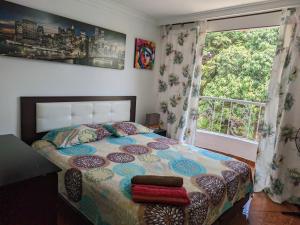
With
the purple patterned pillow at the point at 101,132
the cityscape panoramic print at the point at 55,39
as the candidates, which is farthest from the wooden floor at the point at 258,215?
the cityscape panoramic print at the point at 55,39

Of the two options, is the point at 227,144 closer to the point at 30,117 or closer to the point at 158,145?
the point at 158,145

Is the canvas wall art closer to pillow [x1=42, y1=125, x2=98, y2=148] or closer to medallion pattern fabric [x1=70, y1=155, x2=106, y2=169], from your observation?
pillow [x1=42, y1=125, x2=98, y2=148]

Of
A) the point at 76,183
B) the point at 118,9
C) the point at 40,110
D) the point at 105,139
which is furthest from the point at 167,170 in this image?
the point at 118,9

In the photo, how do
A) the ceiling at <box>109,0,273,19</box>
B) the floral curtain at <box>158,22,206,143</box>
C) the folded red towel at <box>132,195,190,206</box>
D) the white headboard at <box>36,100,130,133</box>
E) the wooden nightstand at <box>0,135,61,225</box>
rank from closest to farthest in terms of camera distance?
1. the wooden nightstand at <box>0,135,61,225</box>
2. the folded red towel at <box>132,195,190,206</box>
3. the white headboard at <box>36,100,130,133</box>
4. the ceiling at <box>109,0,273,19</box>
5. the floral curtain at <box>158,22,206,143</box>

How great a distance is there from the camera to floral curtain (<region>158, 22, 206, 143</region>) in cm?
355

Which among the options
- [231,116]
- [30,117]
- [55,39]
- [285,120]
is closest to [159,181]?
[30,117]

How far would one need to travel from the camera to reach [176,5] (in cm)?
306

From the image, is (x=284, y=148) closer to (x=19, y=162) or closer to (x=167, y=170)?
(x=167, y=170)

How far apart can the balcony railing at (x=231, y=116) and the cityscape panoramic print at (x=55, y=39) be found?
2.01 meters

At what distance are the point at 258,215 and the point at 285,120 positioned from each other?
1.16 m

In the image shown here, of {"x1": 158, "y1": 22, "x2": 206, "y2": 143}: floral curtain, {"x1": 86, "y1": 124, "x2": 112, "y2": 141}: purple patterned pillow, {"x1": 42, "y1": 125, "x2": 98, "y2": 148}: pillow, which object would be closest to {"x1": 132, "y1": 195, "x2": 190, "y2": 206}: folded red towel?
{"x1": 42, "y1": 125, "x2": 98, "y2": 148}: pillow

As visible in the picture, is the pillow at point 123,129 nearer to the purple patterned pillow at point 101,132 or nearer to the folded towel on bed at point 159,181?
the purple patterned pillow at point 101,132

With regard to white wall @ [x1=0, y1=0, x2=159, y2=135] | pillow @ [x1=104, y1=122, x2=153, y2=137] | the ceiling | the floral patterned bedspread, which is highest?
the ceiling

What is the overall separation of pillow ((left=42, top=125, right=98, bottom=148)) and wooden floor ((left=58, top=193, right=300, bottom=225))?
625 millimetres
